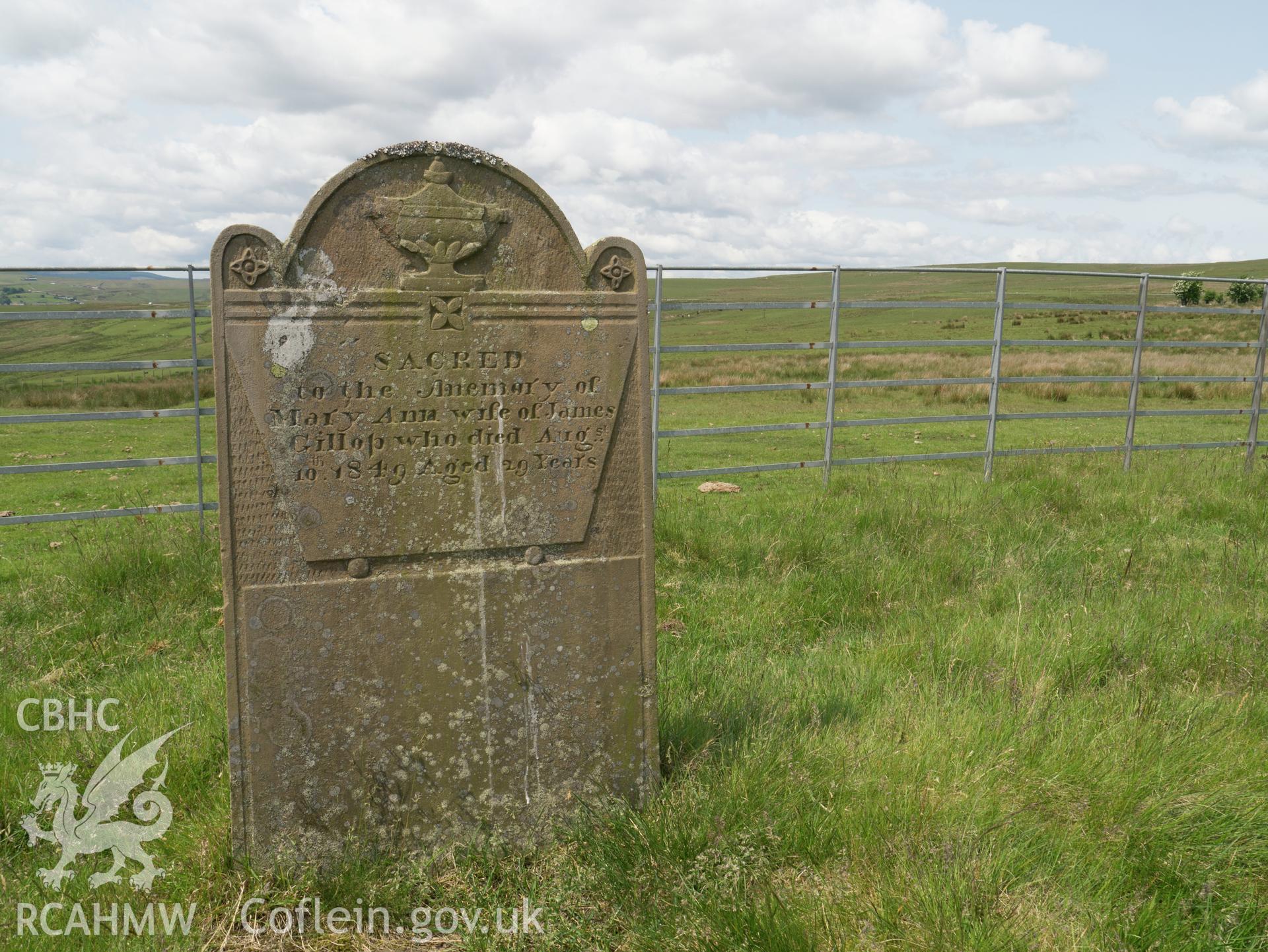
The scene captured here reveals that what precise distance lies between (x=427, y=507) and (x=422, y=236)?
880 millimetres

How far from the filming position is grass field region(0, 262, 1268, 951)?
262 centimetres

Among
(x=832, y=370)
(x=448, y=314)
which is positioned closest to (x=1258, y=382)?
(x=832, y=370)

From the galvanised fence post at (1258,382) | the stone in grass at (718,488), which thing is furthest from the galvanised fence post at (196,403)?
the galvanised fence post at (1258,382)

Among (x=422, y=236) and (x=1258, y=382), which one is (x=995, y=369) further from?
(x=422, y=236)

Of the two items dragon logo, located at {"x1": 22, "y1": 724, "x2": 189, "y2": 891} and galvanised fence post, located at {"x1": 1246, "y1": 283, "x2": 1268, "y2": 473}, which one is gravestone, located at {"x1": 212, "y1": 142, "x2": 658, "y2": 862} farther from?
galvanised fence post, located at {"x1": 1246, "y1": 283, "x2": 1268, "y2": 473}

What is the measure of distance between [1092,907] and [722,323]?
58434mm

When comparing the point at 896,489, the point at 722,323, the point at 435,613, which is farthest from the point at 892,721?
the point at 722,323

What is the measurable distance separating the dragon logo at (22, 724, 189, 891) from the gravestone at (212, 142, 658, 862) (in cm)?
41

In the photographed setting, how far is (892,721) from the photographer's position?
142 inches

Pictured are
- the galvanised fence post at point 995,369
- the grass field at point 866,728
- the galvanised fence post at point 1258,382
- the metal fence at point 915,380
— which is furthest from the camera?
the galvanised fence post at point 1258,382

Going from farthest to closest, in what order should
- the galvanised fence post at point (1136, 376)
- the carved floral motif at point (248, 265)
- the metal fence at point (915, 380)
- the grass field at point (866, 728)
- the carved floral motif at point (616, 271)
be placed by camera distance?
the galvanised fence post at point (1136, 376) < the metal fence at point (915, 380) < the carved floral motif at point (616, 271) < the carved floral motif at point (248, 265) < the grass field at point (866, 728)

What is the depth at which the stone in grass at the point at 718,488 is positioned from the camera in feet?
32.8

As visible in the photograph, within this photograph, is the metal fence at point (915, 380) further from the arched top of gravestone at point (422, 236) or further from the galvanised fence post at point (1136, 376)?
the arched top of gravestone at point (422, 236)

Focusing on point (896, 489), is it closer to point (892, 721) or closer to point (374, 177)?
point (892, 721)
